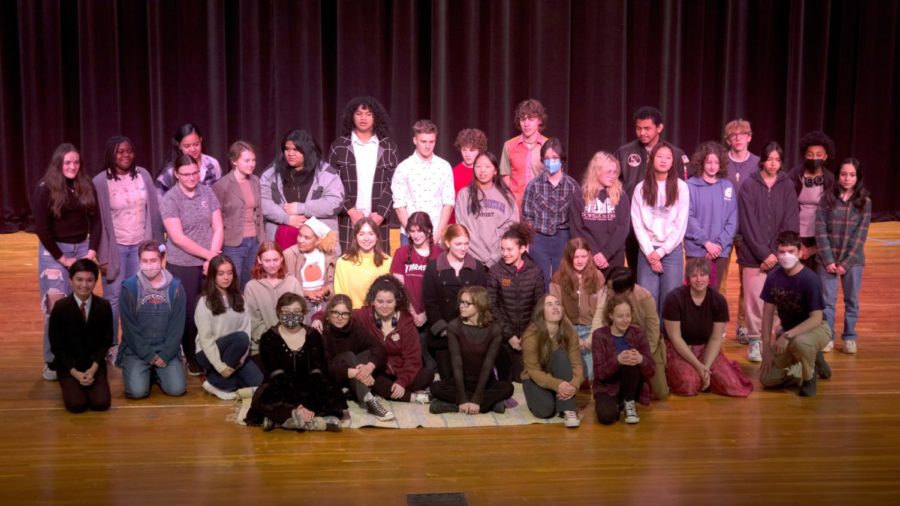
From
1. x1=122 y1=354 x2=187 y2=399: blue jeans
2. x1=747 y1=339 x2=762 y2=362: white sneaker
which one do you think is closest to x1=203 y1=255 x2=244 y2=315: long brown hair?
x1=122 y1=354 x2=187 y2=399: blue jeans

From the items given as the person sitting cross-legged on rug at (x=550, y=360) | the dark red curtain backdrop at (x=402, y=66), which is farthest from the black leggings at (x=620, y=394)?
the dark red curtain backdrop at (x=402, y=66)

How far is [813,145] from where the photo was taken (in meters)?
6.80

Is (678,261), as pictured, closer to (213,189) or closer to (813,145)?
(813,145)

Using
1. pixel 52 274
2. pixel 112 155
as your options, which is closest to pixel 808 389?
pixel 112 155

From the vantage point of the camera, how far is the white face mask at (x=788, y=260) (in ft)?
19.5

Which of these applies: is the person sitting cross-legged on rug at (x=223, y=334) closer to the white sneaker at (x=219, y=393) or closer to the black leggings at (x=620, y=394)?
the white sneaker at (x=219, y=393)

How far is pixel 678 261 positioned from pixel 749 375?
2.65ft

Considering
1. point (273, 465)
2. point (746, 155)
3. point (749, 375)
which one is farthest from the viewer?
point (746, 155)

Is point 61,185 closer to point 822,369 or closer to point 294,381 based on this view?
point 294,381

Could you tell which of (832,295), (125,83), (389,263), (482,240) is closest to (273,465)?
(389,263)

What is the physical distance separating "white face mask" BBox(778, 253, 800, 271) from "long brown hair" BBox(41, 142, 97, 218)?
153 inches

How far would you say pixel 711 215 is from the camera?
21.9ft

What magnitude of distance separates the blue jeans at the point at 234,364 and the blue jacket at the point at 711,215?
2770 mm

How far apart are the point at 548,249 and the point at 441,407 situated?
152 centimetres
